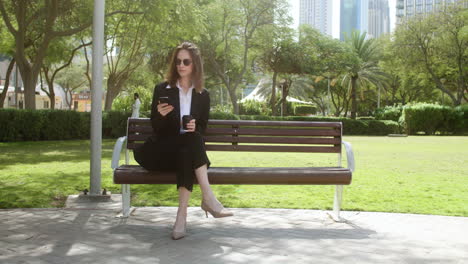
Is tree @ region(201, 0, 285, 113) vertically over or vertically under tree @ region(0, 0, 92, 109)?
over

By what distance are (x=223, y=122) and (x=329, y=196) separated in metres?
2.51

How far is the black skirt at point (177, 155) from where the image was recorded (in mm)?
4574

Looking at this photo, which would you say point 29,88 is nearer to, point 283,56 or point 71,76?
point 283,56

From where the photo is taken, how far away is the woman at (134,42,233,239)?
181 inches

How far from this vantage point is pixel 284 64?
46.2 m

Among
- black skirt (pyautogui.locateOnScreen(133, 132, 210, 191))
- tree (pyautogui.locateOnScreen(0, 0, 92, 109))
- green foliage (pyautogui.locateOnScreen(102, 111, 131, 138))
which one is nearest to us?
black skirt (pyautogui.locateOnScreen(133, 132, 210, 191))

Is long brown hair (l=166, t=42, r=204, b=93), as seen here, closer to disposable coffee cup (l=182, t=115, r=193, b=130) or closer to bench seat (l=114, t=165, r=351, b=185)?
disposable coffee cup (l=182, t=115, r=193, b=130)

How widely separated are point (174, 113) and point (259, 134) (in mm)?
1109

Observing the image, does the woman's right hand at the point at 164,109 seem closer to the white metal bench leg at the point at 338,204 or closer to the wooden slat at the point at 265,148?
the wooden slat at the point at 265,148

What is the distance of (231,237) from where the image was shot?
4.62m

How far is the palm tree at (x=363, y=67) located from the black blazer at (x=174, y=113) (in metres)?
49.2

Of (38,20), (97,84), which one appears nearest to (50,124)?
(38,20)

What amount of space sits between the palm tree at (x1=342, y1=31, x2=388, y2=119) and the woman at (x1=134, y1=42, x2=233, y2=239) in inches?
1938

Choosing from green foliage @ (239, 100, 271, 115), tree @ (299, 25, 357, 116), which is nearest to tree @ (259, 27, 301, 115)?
tree @ (299, 25, 357, 116)
